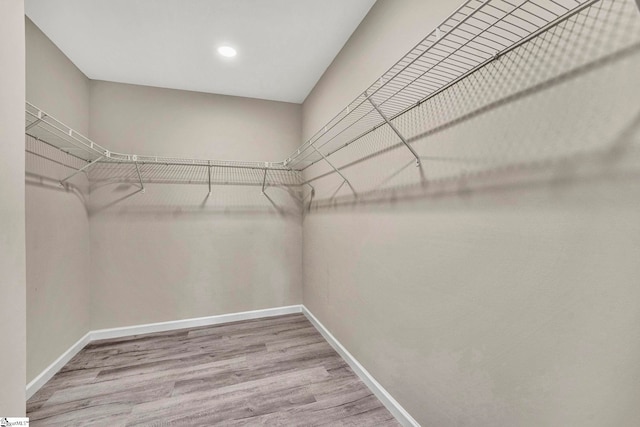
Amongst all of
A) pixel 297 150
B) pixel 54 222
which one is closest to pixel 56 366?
pixel 54 222

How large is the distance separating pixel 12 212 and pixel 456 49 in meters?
1.44

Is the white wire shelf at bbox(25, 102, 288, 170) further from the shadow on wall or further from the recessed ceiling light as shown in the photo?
the shadow on wall

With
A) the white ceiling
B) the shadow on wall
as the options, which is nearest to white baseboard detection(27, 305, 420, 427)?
the shadow on wall

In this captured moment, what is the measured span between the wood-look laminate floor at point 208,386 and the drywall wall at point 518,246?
1.31 feet

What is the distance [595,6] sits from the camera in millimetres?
646

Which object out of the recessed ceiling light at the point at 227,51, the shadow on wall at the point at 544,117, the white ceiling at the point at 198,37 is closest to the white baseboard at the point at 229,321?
the shadow on wall at the point at 544,117

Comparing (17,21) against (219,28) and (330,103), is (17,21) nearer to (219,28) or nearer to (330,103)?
(219,28)

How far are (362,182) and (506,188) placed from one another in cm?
94

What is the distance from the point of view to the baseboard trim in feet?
4.50

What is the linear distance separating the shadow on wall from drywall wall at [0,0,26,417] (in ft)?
4.82

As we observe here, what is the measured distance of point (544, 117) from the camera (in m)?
0.76

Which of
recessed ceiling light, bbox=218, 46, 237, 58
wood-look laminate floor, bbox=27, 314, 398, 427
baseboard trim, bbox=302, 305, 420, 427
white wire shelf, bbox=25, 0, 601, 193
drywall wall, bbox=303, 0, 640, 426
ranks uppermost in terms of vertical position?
recessed ceiling light, bbox=218, 46, 237, 58

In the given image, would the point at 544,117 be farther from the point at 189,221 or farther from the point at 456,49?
the point at 189,221

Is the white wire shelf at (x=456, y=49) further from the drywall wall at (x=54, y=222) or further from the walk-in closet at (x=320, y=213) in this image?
the drywall wall at (x=54, y=222)
